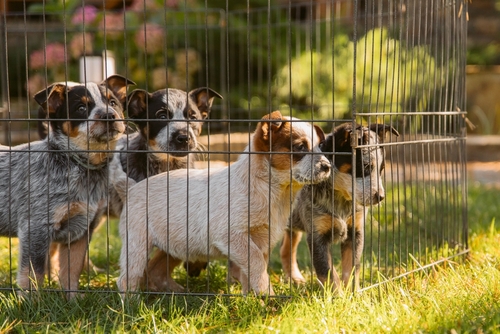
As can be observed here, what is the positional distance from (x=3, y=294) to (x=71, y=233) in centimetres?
53

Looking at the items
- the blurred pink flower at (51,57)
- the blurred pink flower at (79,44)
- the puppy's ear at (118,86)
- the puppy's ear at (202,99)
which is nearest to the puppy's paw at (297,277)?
the puppy's ear at (202,99)

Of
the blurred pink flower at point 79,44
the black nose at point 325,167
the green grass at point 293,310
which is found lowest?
the green grass at point 293,310

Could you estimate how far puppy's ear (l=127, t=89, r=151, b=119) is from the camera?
14.6 feet

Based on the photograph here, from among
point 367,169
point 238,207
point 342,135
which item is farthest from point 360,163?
point 238,207

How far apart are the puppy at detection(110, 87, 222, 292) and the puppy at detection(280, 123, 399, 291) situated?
33.0 inches

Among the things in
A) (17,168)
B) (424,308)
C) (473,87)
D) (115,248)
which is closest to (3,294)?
(17,168)

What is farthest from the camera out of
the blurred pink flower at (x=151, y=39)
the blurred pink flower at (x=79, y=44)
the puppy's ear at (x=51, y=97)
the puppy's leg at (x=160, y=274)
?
the blurred pink flower at (x=151, y=39)

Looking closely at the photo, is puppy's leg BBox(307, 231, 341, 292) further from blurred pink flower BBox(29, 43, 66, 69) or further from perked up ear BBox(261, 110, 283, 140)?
blurred pink flower BBox(29, 43, 66, 69)

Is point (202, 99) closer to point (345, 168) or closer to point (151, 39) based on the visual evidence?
point (345, 168)

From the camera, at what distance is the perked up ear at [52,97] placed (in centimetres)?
396

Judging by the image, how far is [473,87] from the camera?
11961 millimetres

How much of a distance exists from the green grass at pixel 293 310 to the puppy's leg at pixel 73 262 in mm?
326

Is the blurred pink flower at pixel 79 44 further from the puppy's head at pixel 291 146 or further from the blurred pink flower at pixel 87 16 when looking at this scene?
the puppy's head at pixel 291 146

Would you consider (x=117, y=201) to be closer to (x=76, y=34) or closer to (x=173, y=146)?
(x=173, y=146)
